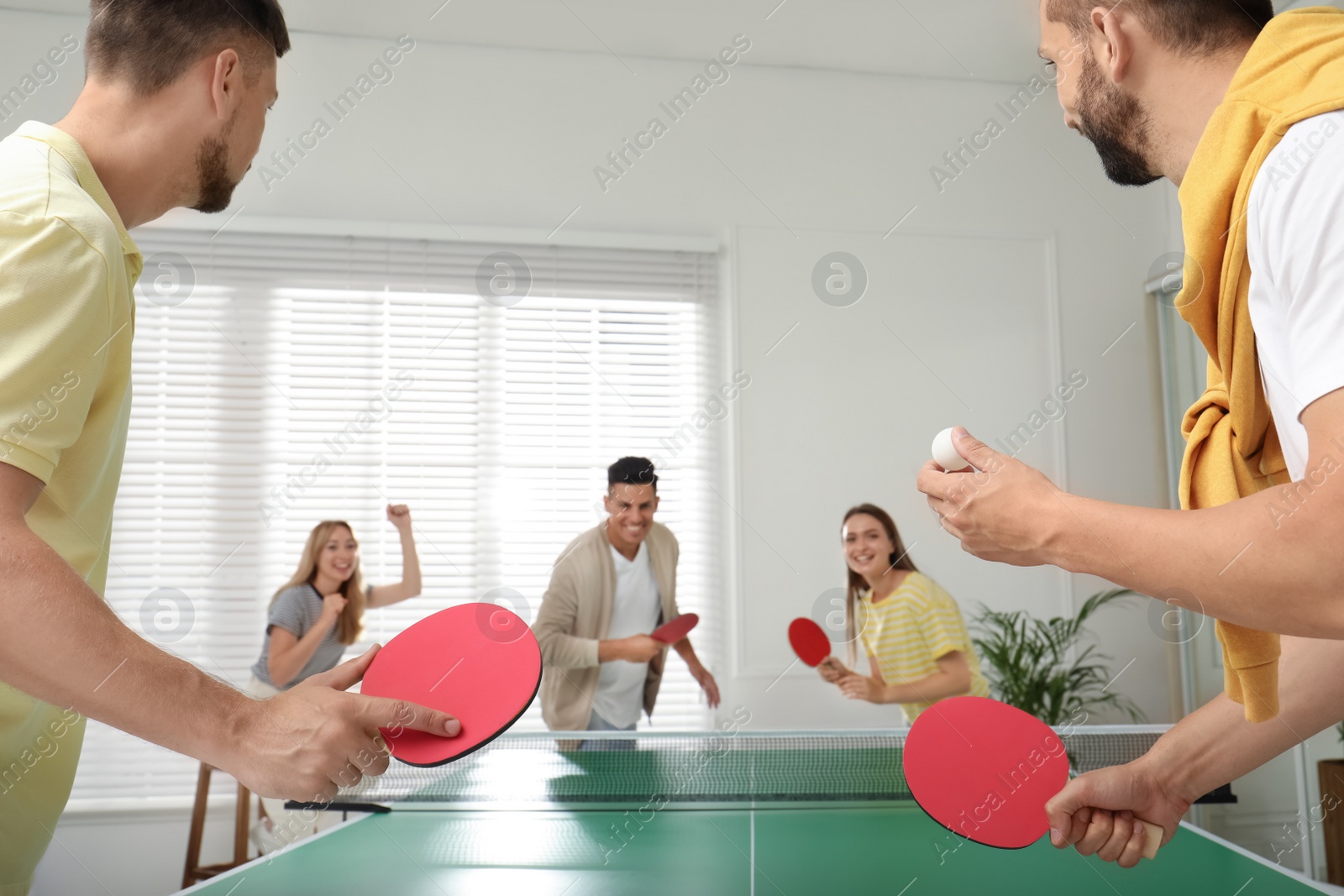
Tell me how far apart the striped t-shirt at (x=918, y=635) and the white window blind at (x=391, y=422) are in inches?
49.1

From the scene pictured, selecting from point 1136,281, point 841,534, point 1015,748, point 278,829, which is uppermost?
point 1136,281

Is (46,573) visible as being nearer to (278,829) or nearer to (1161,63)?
(1161,63)

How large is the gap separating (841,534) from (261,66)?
161 inches

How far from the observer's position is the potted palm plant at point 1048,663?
4984mm

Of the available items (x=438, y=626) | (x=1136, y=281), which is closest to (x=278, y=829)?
(x=438, y=626)

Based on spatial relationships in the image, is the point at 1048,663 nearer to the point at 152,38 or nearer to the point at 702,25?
the point at 702,25

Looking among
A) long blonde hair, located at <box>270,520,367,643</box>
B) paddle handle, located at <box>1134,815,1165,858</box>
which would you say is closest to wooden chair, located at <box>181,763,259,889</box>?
long blonde hair, located at <box>270,520,367,643</box>

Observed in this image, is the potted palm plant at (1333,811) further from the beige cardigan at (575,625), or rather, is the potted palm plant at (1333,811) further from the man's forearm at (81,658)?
the man's forearm at (81,658)

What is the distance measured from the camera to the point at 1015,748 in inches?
67.4

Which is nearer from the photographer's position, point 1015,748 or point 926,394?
point 1015,748

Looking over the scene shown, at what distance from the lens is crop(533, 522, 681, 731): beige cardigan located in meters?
4.37

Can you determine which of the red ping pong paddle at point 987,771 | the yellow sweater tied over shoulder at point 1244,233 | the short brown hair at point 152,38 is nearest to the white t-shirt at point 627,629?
the red ping pong paddle at point 987,771

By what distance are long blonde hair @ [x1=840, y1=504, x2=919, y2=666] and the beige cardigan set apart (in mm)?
984

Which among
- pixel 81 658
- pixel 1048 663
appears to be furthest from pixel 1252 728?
pixel 1048 663
